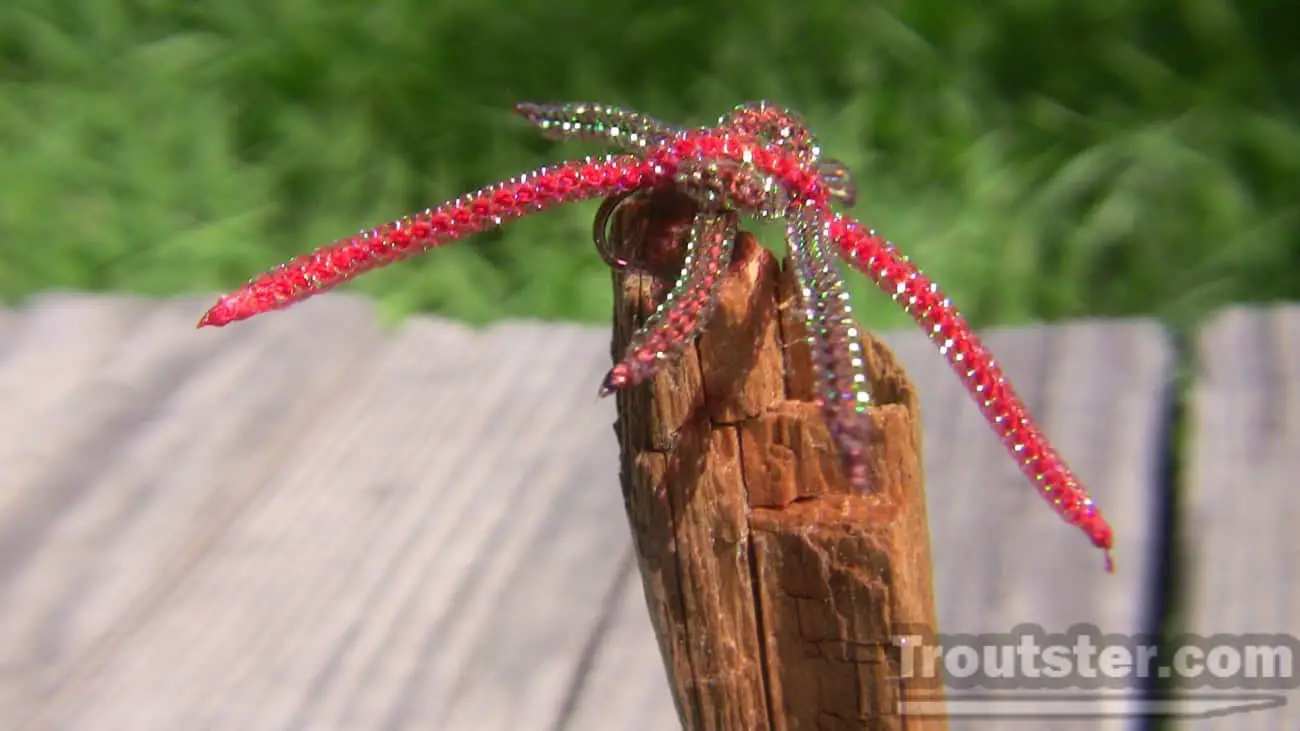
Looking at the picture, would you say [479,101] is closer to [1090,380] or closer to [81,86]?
[81,86]

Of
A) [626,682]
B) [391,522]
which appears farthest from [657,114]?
[626,682]

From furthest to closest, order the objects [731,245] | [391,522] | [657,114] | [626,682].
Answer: [657,114] → [391,522] → [626,682] → [731,245]

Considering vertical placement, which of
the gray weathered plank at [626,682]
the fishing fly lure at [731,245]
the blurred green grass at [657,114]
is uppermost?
the blurred green grass at [657,114]

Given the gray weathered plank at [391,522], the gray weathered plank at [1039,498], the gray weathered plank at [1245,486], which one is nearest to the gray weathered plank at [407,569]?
the gray weathered plank at [391,522]

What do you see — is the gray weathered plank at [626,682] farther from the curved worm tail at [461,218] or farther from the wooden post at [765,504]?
the curved worm tail at [461,218]

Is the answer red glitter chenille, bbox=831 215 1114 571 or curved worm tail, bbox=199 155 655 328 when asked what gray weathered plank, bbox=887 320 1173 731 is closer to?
red glitter chenille, bbox=831 215 1114 571

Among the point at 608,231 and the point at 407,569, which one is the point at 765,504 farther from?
the point at 407,569

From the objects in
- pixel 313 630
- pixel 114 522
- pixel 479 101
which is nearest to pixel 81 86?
pixel 479 101

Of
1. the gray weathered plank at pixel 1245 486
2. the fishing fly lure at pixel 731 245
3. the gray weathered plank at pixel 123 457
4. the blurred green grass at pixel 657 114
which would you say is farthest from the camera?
the blurred green grass at pixel 657 114
